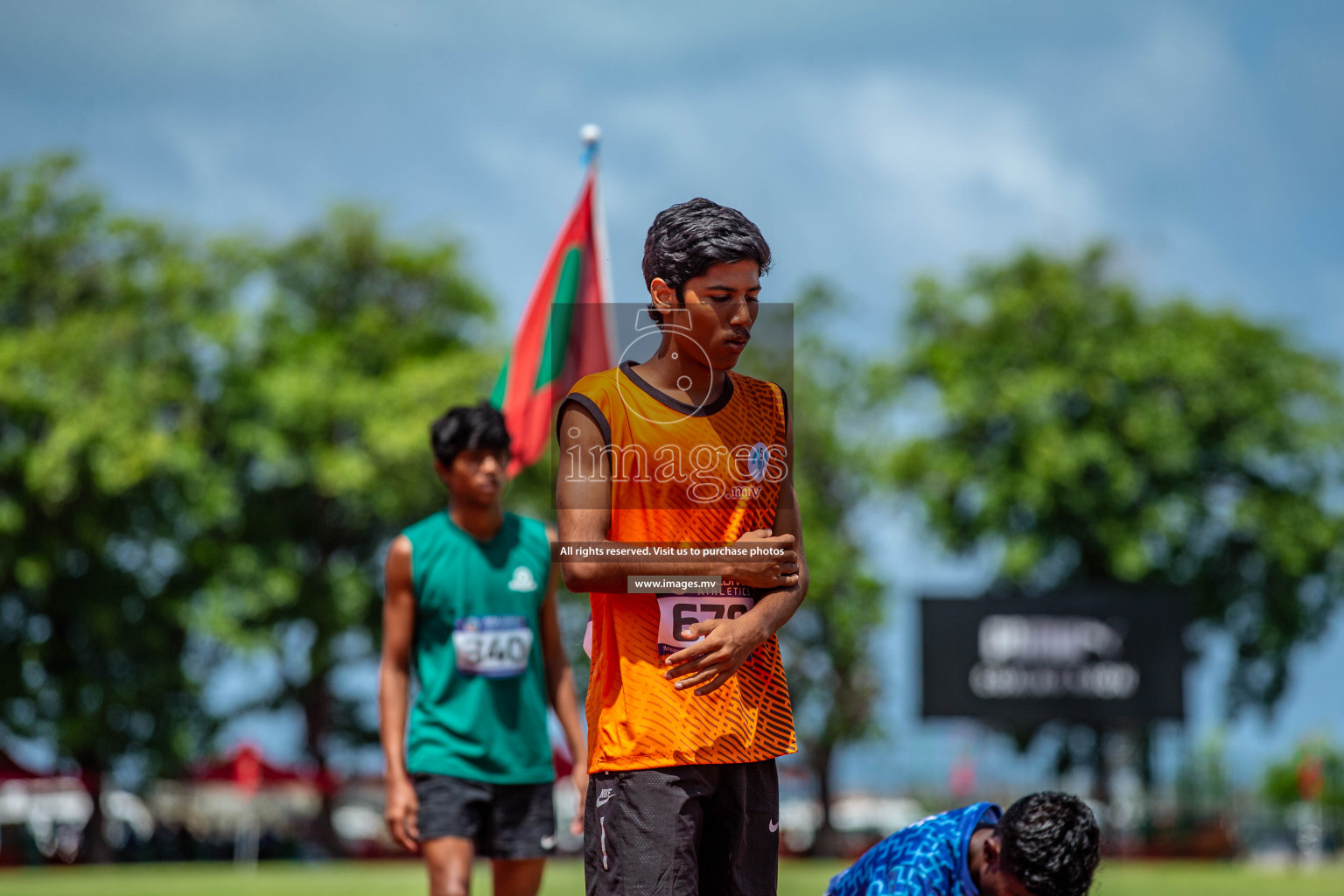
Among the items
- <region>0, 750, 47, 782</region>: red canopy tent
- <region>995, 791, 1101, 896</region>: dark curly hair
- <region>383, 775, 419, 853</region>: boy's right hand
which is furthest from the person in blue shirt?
<region>0, 750, 47, 782</region>: red canopy tent

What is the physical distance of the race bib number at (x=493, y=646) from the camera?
5.62m

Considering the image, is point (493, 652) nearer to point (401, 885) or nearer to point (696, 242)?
point (696, 242)

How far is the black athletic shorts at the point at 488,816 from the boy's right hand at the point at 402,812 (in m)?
0.03

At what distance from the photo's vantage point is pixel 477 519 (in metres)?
5.80

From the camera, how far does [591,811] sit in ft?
10.8

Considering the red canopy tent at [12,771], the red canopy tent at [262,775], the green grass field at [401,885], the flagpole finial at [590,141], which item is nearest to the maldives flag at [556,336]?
the flagpole finial at [590,141]

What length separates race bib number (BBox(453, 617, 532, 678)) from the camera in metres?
5.62

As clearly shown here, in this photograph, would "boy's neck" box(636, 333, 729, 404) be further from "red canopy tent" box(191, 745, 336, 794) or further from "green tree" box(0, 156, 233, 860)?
"red canopy tent" box(191, 745, 336, 794)

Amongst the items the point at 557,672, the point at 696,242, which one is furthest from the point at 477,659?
the point at 696,242

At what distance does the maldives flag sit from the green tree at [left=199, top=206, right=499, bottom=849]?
81.1ft

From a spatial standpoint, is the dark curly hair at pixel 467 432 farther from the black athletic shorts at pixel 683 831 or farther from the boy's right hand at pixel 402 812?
the black athletic shorts at pixel 683 831

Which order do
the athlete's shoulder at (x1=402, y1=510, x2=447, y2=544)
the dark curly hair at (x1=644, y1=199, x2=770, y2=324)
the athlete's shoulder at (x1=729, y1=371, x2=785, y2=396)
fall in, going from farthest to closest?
the athlete's shoulder at (x1=402, y1=510, x2=447, y2=544) < the athlete's shoulder at (x1=729, y1=371, x2=785, y2=396) < the dark curly hair at (x1=644, y1=199, x2=770, y2=324)

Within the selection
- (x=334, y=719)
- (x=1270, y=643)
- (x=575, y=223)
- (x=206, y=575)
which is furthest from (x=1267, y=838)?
(x=575, y=223)

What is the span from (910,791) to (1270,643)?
56.6 ft
